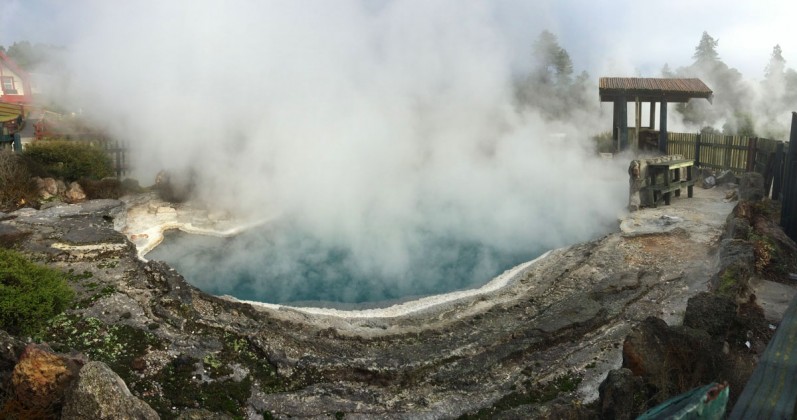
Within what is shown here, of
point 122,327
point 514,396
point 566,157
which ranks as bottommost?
point 514,396

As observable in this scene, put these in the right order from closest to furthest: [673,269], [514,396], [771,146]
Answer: [514,396] → [673,269] → [771,146]

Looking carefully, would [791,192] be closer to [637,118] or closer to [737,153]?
[737,153]

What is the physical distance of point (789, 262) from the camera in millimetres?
7113

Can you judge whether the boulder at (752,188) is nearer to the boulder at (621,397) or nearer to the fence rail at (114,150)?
the boulder at (621,397)

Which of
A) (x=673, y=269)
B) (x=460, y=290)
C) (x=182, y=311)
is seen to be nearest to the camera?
(x=182, y=311)

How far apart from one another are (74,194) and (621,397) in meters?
11.5

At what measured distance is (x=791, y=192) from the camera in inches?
314

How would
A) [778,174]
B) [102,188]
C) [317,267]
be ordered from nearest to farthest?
1. [317,267]
2. [778,174]
3. [102,188]

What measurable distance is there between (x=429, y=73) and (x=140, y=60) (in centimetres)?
764

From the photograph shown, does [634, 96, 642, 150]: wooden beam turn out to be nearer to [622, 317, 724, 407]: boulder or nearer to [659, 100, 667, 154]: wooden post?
[659, 100, 667, 154]: wooden post

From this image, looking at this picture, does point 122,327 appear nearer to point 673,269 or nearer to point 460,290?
point 460,290

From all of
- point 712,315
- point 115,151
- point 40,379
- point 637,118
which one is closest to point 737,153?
point 637,118

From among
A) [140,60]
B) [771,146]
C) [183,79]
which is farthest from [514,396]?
[140,60]

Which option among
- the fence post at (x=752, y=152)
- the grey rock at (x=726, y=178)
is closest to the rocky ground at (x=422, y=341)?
the fence post at (x=752, y=152)
